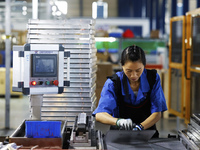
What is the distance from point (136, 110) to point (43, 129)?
3.51ft

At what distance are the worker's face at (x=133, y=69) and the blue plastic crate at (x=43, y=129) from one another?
84 cm

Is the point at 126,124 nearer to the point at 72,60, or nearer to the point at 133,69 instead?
the point at 133,69

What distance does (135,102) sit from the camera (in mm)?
3070

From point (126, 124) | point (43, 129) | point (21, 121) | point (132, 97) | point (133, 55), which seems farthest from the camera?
point (21, 121)

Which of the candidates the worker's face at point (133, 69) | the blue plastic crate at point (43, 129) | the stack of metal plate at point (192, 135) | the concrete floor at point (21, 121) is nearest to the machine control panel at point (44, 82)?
the blue plastic crate at point (43, 129)

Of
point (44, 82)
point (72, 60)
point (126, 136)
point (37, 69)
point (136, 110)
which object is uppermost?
point (72, 60)

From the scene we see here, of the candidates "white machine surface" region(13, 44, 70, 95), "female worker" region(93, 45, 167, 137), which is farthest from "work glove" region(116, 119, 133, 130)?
"white machine surface" region(13, 44, 70, 95)

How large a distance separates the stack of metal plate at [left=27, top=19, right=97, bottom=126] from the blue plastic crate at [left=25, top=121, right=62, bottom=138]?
145 centimetres

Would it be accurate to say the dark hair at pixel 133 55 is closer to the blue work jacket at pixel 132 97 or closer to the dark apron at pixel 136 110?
the blue work jacket at pixel 132 97

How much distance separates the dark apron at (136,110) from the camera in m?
3.07

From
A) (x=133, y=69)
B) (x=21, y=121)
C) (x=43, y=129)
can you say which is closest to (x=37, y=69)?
(x=43, y=129)

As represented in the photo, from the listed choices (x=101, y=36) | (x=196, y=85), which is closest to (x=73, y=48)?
(x=196, y=85)

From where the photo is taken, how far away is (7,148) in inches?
81.9

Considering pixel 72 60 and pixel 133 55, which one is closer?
pixel 133 55
